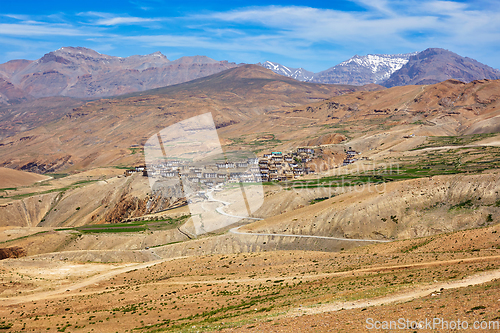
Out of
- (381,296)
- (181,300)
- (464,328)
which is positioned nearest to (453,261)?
(381,296)

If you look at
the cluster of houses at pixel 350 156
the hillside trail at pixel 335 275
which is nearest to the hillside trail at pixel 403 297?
the hillside trail at pixel 335 275

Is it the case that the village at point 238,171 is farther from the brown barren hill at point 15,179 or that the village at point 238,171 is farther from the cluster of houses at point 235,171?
the brown barren hill at point 15,179

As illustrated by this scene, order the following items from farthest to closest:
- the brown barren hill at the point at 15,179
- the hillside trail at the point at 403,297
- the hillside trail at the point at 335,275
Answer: the brown barren hill at the point at 15,179, the hillside trail at the point at 335,275, the hillside trail at the point at 403,297

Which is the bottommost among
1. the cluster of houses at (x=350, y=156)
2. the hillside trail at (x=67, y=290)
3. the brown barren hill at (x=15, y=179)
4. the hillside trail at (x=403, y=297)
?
the hillside trail at (x=67, y=290)

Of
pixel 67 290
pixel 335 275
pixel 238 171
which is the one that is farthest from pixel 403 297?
pixel 238 171

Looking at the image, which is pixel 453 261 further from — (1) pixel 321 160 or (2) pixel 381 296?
(1) pixel 321 160

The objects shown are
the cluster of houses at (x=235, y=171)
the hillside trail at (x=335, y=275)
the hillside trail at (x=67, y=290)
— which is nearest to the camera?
the hillside trail at (x=335, y=275)

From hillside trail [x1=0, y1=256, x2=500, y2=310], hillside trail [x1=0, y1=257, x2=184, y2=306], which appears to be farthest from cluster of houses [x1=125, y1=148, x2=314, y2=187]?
hillside trail [x1=0, y1=256, x2=500, y2=310]

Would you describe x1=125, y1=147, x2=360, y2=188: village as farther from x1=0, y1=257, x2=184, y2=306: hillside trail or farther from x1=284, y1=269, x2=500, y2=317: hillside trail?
x1=284, y1=269, x2=500, y2=317: hillside trail
